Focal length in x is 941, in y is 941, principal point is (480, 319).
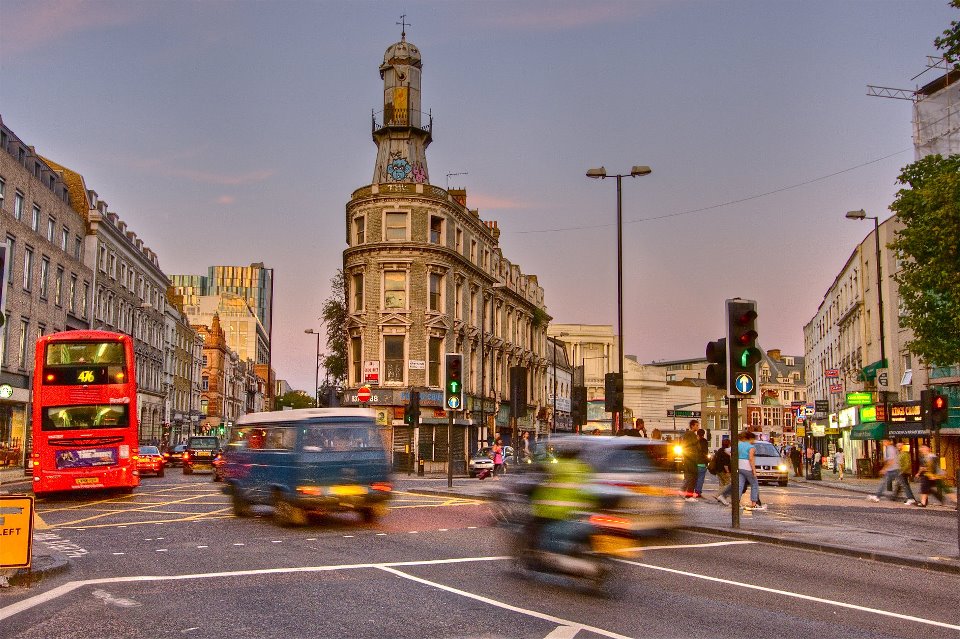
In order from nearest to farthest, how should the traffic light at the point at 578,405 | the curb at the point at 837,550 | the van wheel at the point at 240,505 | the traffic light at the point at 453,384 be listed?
1. the curb at the point at 837,550
2. the van wheel at the point at 240,505
3. the traffic light at the point at 453,384
4. the traffic light at the point at 578,405

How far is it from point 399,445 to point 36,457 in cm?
2686

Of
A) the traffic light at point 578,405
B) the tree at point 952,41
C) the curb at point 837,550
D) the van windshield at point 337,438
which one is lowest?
the curb at point 837,550

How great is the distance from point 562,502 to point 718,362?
22.5 ft

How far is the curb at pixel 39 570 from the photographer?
9969mm

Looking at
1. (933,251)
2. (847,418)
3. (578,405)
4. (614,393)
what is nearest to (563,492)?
(614,393)

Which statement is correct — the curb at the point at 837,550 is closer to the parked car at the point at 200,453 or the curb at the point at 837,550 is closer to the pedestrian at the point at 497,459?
the pedestrian at the point at 497,459

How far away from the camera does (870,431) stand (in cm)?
4931

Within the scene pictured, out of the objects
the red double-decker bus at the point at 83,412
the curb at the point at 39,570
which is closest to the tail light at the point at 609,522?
the curb at the point at 39,570

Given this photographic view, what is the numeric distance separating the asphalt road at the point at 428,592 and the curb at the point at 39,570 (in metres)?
0.21

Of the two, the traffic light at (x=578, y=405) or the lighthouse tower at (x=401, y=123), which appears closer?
the traffic light at (x=578, y=405)

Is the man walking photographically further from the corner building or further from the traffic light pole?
the corner building

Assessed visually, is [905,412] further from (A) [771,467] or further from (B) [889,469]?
(B) [889,469]

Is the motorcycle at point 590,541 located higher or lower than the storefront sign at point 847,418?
lower

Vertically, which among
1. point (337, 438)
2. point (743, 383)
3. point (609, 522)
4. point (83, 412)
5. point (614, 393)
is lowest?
point (609, 522)
